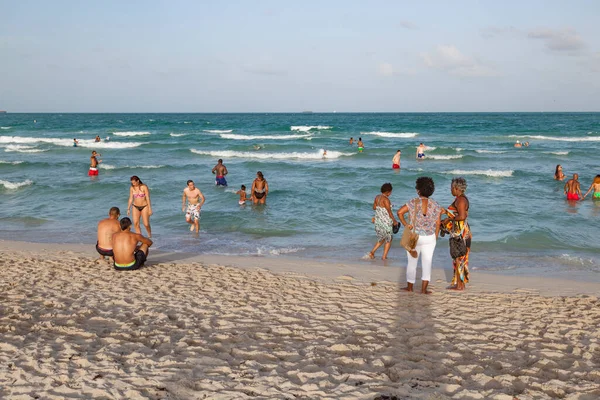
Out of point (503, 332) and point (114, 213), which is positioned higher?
point (114, 213)

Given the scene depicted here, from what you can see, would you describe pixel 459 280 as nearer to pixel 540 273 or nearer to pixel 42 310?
pixel 540 273

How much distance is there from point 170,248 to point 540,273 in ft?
22.7

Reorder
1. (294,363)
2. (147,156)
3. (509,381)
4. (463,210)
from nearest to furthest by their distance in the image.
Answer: (509,381), (294,363), (463,210), (147,156)

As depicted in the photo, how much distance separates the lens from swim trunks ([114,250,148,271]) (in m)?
7.62

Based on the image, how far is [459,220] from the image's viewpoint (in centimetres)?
630

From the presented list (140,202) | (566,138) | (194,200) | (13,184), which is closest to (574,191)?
(194,200)

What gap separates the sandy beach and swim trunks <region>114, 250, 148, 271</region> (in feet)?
0.49

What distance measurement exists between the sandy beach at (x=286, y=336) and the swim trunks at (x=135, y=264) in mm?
148

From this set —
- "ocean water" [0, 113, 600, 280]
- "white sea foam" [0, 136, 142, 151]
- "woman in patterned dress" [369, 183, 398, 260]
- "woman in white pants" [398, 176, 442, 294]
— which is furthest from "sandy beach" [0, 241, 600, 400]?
"white sea foam" [0, 136, 142, 151]

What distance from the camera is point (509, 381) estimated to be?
403 centimetres

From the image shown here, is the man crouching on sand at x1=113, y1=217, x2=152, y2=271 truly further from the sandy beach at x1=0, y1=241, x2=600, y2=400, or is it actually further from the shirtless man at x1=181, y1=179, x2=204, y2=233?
the shirtless man at x1=181, y1=179, x2=204, y2=233

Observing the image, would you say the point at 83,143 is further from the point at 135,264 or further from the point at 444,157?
the point at 135,264

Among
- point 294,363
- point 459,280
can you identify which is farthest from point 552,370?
point 459,280

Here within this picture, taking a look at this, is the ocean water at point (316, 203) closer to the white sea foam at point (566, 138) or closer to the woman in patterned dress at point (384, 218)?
the woman in patterned dress at point (384, 218)
